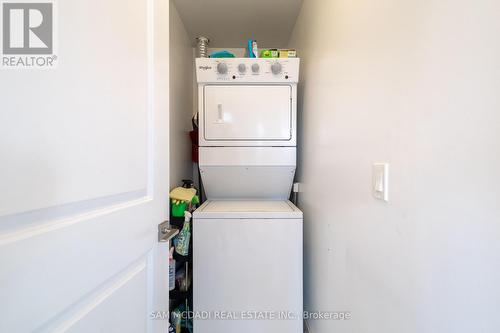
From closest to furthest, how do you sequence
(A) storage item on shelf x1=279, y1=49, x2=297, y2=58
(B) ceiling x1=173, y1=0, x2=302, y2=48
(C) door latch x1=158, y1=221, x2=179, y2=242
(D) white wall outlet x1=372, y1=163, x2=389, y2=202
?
1. (D) white wall outlet x1=372, y1=163, x2=389, y2=202
2. (C) door latch x1=158, y1=221, x2=179, y2=242
3. (A) storage item on shelf x1=279, y1=49, x2=297, y2=58
4. (B) ceiling x1=173, y1=0, x2=302, y2=48

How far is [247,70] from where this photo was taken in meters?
1.68

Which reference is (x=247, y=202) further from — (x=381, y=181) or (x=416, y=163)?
(x=416, y=163)

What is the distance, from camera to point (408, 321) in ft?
2.15

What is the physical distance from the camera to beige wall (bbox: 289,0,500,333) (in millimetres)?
458

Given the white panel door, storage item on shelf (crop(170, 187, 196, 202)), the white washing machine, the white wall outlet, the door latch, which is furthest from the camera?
storage item on shelf (crop(170, 187, 196, 202))

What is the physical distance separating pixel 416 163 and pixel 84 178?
93cm

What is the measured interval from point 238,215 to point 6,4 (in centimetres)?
132

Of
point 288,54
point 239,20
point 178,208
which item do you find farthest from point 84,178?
point 239,20

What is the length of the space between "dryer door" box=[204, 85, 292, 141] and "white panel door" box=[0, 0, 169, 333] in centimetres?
81

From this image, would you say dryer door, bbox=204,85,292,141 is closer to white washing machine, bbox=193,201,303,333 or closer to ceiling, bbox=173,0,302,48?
white washing machine, bbox=193,201,303,333

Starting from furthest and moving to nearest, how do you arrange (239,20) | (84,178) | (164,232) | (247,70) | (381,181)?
(239,20) < (247,70) < (164,232) < (381,181) < (84,178)

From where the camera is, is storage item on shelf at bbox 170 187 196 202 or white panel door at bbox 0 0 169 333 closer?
white panel door at bbox 0 0 169 333

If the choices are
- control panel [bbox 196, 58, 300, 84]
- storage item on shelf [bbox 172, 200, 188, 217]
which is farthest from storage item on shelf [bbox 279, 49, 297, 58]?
storage item on shelf [bbox 172, 200, 188, 217]

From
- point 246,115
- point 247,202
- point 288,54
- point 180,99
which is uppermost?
point 288,54
